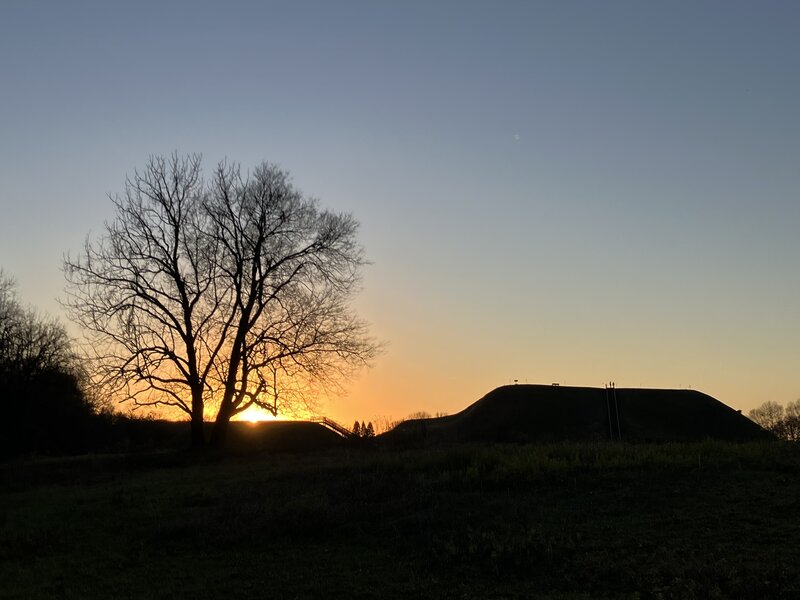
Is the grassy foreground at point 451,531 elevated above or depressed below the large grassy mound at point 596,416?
below

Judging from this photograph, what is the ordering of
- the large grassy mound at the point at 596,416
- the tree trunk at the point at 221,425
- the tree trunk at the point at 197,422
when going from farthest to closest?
the large grassy mound at the point at 596,416 → the tree trunk at the point at 221,425 → the tree trunk at the point at 197,422

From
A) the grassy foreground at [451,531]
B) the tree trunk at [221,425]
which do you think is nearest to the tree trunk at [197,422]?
the tree trunk at [221,425]

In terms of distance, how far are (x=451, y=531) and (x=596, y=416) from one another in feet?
167

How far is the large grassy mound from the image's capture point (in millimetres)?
58938

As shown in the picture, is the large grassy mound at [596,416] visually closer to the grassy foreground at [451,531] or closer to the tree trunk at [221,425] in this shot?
the tree trunk at [221,425]

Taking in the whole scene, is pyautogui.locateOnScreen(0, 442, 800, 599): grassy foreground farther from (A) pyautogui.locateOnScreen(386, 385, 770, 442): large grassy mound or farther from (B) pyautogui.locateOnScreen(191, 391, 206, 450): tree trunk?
(A) pyautogui.locateOnScreen(386, 385, 770, 442): large grassy mound

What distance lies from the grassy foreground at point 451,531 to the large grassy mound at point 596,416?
34956 mm

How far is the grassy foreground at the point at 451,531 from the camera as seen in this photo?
38.5 ft

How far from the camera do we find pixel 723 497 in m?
15.7

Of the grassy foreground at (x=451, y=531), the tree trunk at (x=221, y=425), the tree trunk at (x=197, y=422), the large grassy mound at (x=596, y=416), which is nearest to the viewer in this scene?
the grassy foreground at (x=451, y=531)

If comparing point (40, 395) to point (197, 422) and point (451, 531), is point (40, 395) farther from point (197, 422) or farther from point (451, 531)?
point (451, 531)

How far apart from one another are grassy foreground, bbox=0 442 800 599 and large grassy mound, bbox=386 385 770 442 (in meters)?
35.0

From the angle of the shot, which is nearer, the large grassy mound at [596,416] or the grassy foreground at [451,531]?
the grassy foreground at [451,531]

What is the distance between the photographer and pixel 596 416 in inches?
2468
